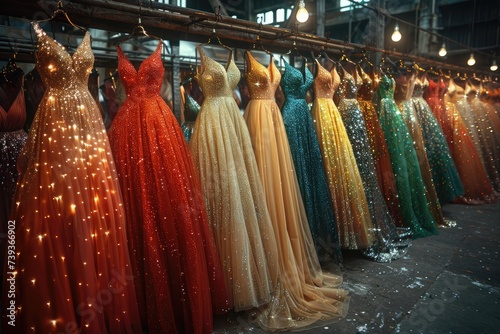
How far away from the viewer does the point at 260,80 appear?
2207 millimetres

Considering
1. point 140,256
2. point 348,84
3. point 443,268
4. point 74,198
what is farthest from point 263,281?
point 348,84

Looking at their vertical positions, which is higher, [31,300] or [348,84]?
[348,84]

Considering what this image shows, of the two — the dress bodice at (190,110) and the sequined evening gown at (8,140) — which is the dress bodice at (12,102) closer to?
the sequined evening gown at (8,140)

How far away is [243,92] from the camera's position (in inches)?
205

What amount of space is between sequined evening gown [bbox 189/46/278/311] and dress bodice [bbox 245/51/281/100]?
0.23 meters

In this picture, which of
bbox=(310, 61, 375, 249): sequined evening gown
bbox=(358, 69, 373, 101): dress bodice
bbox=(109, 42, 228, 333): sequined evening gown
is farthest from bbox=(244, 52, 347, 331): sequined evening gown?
bbox=(358, 69, 373, 101): dress bodice

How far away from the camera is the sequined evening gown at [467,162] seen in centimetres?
445

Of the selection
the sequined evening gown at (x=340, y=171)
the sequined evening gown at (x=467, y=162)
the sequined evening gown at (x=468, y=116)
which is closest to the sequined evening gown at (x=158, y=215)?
the sequined evening gown at (x=340, y=171)

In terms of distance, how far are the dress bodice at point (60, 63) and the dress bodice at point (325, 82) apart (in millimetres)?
1695

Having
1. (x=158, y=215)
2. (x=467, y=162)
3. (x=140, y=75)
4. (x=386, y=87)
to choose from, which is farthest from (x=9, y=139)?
(x=467, y=162)

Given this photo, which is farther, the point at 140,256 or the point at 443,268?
the point at 443,268

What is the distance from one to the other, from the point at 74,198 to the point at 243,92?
4.08m

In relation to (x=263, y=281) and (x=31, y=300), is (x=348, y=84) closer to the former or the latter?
(x=263, y=281)
